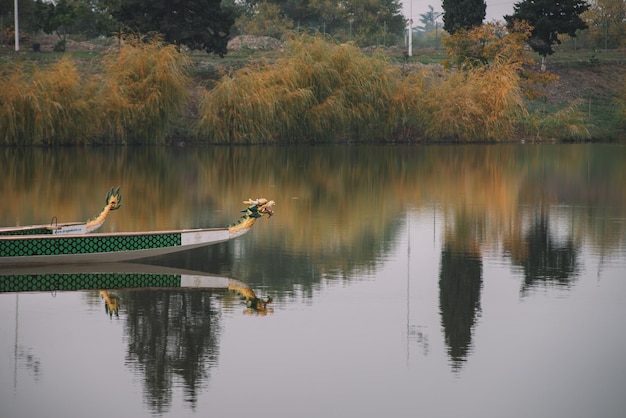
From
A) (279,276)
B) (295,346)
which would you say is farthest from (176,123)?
(295,346)

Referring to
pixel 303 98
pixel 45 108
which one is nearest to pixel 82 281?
pixel 45 108

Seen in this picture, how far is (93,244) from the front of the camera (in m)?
15.6

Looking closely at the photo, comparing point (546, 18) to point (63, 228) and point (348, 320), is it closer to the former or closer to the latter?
point (63, 228)

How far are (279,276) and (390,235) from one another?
4823 mm

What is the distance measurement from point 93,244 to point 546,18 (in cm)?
5632

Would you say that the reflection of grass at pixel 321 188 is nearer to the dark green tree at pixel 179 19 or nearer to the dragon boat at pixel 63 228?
the dragon boat at pixel 63 228

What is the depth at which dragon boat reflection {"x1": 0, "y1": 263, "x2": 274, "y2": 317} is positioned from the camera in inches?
563

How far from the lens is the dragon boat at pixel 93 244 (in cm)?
1543

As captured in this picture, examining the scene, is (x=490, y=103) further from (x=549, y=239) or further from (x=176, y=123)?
(x=549, y=239)

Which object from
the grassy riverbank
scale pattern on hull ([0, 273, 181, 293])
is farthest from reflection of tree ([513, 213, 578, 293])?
the grassy riverbank

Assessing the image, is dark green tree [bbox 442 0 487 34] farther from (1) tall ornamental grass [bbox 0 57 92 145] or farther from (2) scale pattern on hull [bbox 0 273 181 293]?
(2) scale pattern on hull [bbox 0 273 181 293]

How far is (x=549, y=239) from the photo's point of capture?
19.5 meters

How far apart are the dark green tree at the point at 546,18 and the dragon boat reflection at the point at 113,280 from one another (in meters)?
54.8

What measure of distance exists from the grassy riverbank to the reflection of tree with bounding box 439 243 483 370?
30865 mm
